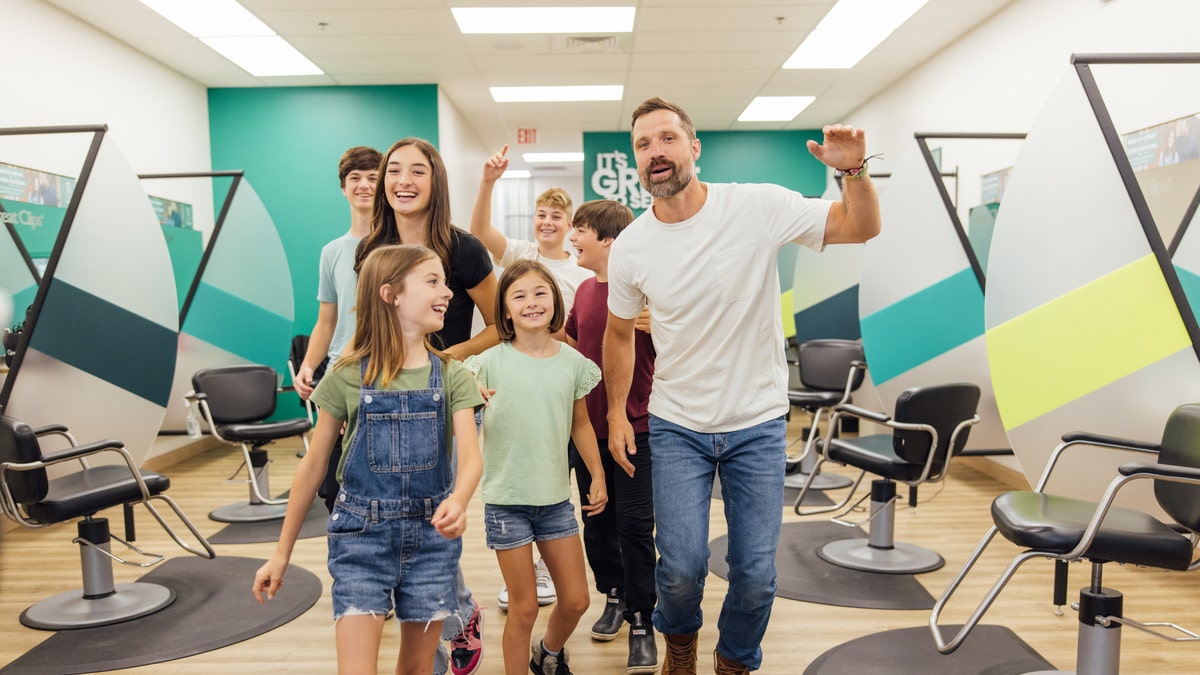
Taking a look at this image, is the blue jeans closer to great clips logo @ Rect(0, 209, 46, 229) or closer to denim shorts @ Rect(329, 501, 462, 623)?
denim shorts @ Rect(329, 501, 462, 623)

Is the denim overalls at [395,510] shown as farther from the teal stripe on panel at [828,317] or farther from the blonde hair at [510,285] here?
the teal stripe on panel at [828,317]

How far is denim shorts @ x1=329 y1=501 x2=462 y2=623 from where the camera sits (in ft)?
5.47

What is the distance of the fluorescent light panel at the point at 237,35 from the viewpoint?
5.16m

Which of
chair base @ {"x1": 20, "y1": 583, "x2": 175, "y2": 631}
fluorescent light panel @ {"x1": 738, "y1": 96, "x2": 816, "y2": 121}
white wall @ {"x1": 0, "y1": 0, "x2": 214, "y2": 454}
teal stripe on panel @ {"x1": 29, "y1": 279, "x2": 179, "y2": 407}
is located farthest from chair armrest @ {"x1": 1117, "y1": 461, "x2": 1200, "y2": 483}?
fluorescent light panel @ {"x1": 738, "y1": 96, "x2": 816, "y2": 121}

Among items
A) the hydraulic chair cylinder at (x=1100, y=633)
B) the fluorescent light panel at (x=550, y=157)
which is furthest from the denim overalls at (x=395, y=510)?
the fluorescent light panel at (x=550, y=157)

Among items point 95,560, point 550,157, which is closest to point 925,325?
point 95,560

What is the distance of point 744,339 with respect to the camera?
2.08 meters

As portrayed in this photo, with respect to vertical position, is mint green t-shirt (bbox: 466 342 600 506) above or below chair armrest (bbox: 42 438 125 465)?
above

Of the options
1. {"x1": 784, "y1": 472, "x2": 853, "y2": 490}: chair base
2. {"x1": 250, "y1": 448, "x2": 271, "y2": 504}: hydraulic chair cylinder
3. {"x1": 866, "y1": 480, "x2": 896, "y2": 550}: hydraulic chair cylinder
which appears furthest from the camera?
{"x1": 784, "y1": 472, "x2": 853, "y2": 490}: chair base

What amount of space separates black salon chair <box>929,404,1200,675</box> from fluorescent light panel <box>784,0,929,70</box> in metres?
3.68

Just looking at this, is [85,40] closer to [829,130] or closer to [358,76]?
[358,76]

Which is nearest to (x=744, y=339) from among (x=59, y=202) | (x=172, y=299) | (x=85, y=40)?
(x=172, y=299)

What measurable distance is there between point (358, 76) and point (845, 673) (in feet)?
19.7

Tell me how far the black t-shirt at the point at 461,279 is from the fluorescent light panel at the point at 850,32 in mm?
3810
